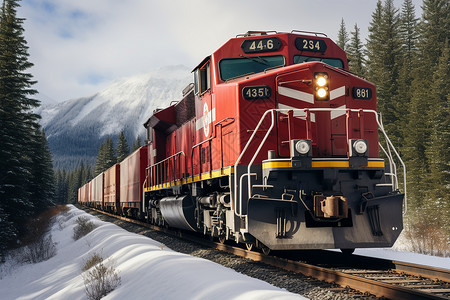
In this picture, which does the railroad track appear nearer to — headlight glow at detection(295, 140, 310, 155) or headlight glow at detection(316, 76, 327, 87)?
headlight glow at detection(295, 140, 310, 155)

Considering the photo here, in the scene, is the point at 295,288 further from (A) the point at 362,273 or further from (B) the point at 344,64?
(B) the point at 344,64

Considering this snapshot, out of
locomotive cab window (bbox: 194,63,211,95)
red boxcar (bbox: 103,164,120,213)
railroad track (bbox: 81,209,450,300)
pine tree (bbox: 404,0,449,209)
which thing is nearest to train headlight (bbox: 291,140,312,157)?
railroad track (bbox: 81,209,450,300)

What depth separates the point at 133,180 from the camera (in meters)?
21.4

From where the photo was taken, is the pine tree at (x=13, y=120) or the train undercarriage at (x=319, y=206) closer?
A: the train undercarriage at (x=319, y=206)

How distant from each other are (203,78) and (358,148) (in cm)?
416

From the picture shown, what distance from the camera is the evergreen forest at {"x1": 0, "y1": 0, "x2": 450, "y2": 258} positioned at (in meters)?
22.4

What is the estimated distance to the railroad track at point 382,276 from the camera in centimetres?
530

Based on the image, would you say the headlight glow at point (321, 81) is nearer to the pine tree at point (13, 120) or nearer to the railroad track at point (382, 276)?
the railroad track at point (382, 276)

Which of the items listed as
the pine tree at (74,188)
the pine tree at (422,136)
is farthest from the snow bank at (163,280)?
the pine tree at (74,188)

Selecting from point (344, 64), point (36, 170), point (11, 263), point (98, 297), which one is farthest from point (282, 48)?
point (36, 170)

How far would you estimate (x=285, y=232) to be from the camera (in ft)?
Answer: 22.7

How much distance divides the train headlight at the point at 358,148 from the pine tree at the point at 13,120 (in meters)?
18.7

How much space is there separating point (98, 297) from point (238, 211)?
8.81 feet

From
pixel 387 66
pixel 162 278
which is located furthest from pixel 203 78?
pixel 387 66
